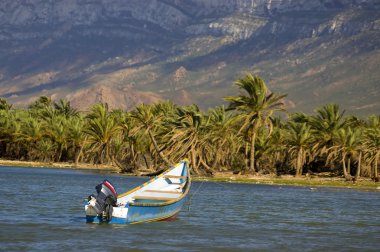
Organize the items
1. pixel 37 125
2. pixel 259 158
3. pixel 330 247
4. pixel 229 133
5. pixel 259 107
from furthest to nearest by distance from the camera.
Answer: pixel 37 125 → pixel 259 158 → pixel 229 133 → pixel 259 107 → pixel 330 247

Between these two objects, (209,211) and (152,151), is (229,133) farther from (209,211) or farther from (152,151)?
(209,211)

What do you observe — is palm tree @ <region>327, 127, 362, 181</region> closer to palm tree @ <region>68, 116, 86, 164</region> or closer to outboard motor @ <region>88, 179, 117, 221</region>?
palm tree @ <region>68, 116, 86, 164</region>

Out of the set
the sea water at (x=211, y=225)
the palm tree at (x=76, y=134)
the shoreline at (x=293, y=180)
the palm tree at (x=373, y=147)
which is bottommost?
the sea water at (x=211, y=225)

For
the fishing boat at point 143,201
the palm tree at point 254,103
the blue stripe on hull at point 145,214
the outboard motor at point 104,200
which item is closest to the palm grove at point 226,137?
the palm tree at point 254,103

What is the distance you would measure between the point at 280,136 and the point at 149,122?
65.0 ft

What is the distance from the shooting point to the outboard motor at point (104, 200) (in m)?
51.8

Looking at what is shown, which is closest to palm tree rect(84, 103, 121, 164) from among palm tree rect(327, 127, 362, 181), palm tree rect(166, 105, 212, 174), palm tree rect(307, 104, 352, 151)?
palm tree rect(166, 105, 212, 174)

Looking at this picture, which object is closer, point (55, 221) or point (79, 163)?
point (55, 221)

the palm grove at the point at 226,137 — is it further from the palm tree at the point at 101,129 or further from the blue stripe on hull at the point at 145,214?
A: the blue stripe on hull at the point at 145,214

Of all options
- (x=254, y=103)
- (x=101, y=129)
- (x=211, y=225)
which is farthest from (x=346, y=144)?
(x=211, y=225)

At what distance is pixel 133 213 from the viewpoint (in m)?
53.8

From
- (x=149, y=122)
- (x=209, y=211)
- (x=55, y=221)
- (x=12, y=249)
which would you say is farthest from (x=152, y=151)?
(x=12, y=249)

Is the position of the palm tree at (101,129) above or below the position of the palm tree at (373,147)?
above

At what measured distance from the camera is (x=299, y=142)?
114750 mm
